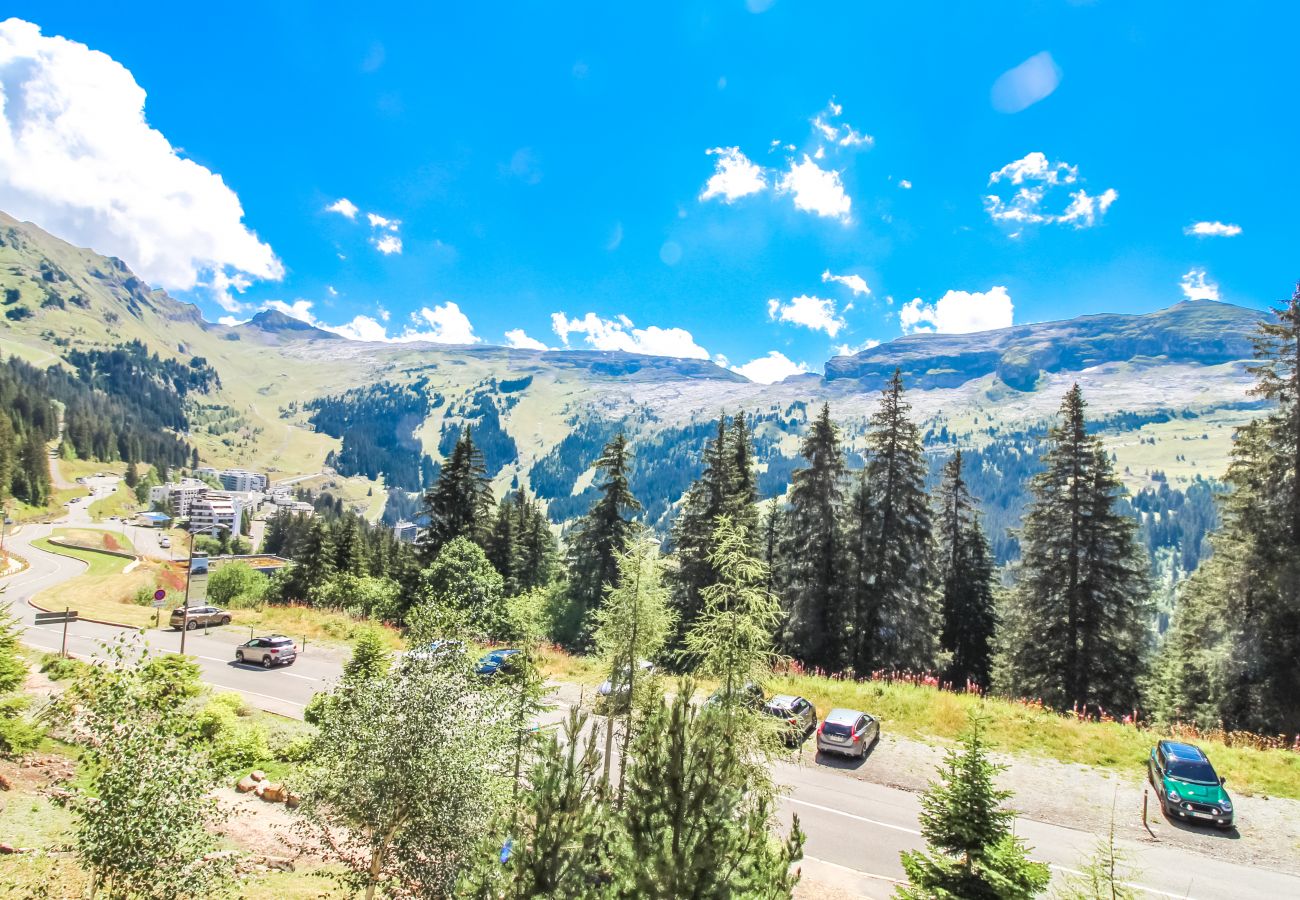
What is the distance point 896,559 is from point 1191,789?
57.5 feet

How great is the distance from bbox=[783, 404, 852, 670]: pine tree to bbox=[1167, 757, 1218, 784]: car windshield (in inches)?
686

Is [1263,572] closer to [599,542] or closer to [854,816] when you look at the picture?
[854,816]

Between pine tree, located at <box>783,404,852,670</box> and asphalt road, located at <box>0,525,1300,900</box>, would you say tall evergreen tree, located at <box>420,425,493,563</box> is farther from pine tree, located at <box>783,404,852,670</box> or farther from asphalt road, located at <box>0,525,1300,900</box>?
pine tree, located at <box>783,404,852,670</box>

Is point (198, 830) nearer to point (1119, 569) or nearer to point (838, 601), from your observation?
point (838, 601)

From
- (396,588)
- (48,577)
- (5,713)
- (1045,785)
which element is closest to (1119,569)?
(1045,785)

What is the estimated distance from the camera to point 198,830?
299 inches

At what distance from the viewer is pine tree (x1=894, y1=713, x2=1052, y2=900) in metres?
8.78

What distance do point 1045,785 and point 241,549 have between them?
614 ft

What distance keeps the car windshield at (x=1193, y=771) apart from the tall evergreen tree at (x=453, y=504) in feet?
135

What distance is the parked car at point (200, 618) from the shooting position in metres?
41.3

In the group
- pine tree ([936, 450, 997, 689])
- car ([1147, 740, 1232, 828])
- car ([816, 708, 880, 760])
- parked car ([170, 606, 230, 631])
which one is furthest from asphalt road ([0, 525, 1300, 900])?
pine tree ([936, 450, 997, 689])

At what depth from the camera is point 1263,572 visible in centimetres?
2448

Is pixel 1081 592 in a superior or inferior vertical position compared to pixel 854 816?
superior

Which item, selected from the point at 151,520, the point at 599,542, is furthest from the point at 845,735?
Result: the point at 151,520
